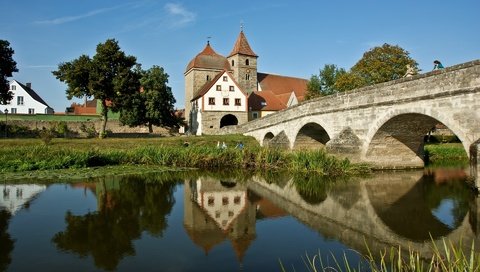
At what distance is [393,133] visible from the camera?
61.7ft

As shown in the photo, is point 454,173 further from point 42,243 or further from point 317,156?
point 42,243

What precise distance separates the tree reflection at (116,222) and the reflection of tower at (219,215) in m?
0.67

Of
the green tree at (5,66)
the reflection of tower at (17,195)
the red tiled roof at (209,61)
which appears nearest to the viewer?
the reflection of tower at (17,195)

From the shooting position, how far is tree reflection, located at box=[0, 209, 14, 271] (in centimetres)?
640

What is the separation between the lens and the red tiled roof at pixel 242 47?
56.5 meters

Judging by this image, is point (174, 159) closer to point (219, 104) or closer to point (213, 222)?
point (213, 222)

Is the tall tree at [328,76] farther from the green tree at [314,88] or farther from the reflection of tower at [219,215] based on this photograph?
the reflection of tower at [219,215]

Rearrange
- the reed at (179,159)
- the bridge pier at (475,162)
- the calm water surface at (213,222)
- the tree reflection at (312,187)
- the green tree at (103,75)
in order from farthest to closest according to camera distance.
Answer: the green tree at (103,75), the reed at (179,159), the tree reflection at (312,187), the bridge pier at (475,162), the calm water surface at (213,222)

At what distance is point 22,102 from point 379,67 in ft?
162

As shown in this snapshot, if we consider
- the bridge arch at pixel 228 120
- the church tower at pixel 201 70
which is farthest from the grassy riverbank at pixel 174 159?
the church tower at pixel 201 70

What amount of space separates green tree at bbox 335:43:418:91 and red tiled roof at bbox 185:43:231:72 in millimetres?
21355

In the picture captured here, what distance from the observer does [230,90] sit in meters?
45.2

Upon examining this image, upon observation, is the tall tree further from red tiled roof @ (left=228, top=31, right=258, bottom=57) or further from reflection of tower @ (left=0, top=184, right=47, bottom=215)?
reflection of tower @ (left=0, top=184, right=47, bottom=215)

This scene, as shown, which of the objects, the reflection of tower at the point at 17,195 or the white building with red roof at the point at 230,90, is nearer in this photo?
the reflection of tower at the point at 17,195
